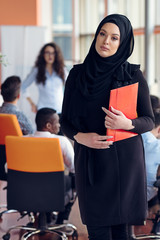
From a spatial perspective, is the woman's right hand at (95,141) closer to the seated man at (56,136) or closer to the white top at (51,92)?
the seated man at (56,136)

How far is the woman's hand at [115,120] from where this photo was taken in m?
1.93

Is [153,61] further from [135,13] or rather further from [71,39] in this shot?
[71,39]

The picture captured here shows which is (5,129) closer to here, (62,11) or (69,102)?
(69,102)

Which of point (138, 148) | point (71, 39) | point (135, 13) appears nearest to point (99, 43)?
point (138, 148)

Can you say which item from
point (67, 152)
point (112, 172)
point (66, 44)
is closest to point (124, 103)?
point (112, 172)

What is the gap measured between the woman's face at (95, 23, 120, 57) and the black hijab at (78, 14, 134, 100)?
0.7 inches

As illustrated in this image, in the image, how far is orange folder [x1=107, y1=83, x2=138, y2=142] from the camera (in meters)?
1.95

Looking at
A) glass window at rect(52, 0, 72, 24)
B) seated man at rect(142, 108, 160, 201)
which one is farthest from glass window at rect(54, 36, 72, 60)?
seated man at rect(142, 108, 160, 201)

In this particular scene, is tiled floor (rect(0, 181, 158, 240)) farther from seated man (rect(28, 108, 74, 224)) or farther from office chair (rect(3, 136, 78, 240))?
office chair (rect(3, 136, 78, 240))

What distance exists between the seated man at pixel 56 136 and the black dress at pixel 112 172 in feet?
4.35

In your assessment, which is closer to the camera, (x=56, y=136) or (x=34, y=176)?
(x=34, y=176)

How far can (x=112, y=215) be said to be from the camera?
6.75ft

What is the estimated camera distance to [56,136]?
3.48 meters

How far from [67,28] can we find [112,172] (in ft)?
28.1
